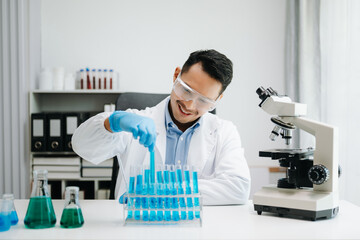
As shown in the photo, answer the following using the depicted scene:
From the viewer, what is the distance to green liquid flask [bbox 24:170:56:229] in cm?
108

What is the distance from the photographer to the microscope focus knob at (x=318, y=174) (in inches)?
49.5

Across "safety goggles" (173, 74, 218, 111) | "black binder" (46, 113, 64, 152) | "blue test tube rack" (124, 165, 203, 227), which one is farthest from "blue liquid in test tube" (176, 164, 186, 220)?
"black binder" (46, 113, 64, 152)

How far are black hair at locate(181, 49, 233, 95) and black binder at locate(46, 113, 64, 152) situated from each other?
1.72 meters

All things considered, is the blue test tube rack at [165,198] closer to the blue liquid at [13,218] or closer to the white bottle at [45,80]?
the blue liquid at [13,218]

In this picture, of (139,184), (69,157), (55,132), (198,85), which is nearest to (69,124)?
(55,132)

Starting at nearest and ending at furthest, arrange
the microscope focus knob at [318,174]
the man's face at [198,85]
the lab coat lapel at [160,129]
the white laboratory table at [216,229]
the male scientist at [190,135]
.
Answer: the white laboratory table at [216,229] → the microscope focus knob at [318,174] → the male scientist at [190,135] → the man's face at [198,85] → the lab coat lapel at [160,129]

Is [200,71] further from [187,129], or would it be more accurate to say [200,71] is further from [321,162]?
[321,162]

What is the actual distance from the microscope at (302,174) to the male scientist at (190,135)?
8.0 inches

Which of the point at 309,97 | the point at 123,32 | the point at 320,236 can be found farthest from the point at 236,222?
the point at 123,32

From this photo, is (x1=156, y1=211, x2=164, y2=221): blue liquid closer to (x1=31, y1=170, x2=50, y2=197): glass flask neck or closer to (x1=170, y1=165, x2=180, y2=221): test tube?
(x1=170, y1=165, x2=180, y2=221): test tube

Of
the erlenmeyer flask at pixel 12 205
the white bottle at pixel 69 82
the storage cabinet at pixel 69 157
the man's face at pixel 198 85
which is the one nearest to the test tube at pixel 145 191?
the erlenmeyer flask at pixel 12 205

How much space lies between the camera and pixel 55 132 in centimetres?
308

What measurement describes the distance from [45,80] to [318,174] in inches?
99.8

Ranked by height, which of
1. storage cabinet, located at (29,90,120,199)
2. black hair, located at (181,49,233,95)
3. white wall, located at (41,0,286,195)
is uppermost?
white wall, located at (41,0,286,195)
